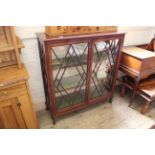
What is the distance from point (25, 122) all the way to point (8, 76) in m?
0.54

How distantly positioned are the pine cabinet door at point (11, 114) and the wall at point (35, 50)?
526 millimetres

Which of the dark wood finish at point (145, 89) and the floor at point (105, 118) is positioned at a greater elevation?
the dark wood finish at point (145, 89)

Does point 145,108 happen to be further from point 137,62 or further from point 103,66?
point 103,66

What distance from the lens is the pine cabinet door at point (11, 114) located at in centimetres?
133

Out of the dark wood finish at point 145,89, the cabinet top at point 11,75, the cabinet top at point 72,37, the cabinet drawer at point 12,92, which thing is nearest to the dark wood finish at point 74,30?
the cabinet top at point 72,37

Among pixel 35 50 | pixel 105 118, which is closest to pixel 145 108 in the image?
pixel 105 118

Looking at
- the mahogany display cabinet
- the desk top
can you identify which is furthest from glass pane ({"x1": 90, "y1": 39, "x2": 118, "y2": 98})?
the desk top

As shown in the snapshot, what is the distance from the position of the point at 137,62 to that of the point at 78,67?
764 millimetres

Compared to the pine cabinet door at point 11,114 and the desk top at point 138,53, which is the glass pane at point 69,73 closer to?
the pine cabinet door at point 11,114

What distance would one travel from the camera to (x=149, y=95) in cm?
191

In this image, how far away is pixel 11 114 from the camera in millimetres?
1399

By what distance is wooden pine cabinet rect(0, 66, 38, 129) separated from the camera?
1259 millimetres
